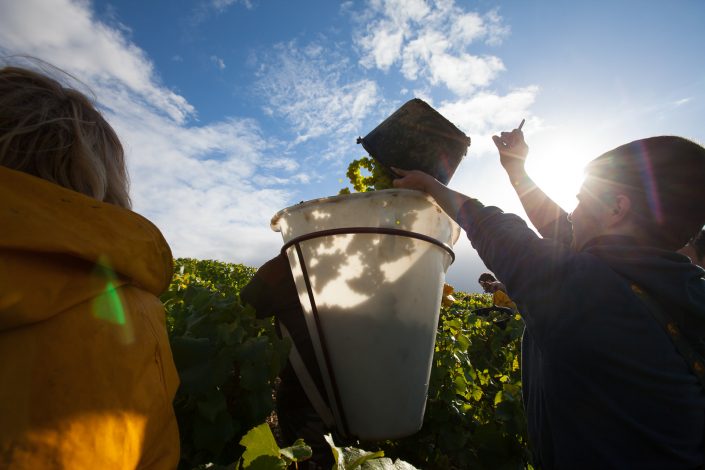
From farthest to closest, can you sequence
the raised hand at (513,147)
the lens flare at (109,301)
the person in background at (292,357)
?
the raised hand at (513,147) → the person in background at (292,357) → the lens flare at (109,301)

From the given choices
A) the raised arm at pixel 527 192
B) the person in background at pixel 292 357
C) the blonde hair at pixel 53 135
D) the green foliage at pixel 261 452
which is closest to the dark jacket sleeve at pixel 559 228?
the raised arm at pixel 527 192

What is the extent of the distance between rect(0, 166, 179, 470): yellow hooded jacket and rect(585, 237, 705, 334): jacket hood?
1.29 meters

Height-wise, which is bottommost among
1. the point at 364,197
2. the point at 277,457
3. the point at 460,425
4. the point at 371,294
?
the point at 460,425

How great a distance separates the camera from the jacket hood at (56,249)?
634mm

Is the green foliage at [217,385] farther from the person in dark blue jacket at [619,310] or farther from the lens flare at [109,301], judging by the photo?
the person in dark blue jacket at [619,310]

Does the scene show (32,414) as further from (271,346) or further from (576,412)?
(576,412)

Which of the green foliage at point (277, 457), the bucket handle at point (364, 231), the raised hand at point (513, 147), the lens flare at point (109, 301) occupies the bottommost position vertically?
the green foliage at point (277, 457)

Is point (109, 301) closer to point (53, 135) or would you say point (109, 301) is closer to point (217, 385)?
point (53, 135)

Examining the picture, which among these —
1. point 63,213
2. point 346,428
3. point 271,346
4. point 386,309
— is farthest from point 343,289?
point 63,213

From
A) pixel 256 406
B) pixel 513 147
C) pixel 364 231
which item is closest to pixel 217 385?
pixel 256 406

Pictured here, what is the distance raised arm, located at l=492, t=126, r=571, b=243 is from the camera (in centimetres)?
190

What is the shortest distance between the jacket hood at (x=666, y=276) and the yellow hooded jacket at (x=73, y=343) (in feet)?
4.24

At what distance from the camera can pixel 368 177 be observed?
1741 millimetres

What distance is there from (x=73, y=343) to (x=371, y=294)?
890mm
